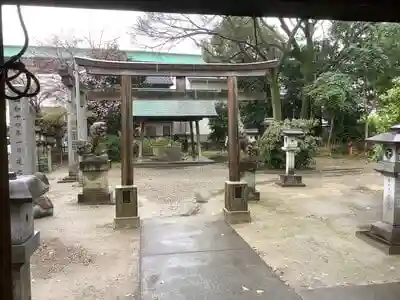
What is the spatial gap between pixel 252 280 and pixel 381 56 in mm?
12332

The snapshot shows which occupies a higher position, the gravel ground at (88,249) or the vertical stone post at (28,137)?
the vertical stone post at (28,137)

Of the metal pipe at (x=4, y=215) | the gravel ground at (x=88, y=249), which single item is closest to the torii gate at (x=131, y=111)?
the gravel ground at (x=88, y=249)

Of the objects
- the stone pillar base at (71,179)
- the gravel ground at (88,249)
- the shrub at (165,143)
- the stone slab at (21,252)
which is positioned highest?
the stone slab at (21,252)

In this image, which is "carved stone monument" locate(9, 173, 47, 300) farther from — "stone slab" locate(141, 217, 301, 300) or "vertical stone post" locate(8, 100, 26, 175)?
"vertical stone post" locate(8, 100, 26, 175)

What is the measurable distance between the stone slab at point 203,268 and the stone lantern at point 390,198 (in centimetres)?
182

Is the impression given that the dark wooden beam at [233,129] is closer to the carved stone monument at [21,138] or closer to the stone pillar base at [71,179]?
the carved stone monument at [21,138]

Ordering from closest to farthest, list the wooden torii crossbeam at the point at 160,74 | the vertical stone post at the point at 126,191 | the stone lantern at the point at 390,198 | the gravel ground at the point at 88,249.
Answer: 1. the gravel ground at the point at 88,249
2. the stone lantern at the point at 390,198
3. the wooden torii crossbeam at the point at 160,74
4. the vertical stone post at the point at 126,191

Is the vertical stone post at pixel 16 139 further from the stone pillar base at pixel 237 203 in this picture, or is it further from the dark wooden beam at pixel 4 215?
the dark wooden beam at pixel 4 215

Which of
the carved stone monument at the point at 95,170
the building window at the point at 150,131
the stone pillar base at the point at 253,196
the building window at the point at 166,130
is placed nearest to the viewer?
the stone pillar base at the point at 253,196

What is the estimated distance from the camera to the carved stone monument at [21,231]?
200 centimetres

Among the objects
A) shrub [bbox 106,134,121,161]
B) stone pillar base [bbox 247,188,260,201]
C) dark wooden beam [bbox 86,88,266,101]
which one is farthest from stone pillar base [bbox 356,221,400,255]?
shrub [bbox 106,134,121,161]

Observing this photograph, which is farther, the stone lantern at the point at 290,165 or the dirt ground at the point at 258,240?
the stone lantern at the point at 290,165

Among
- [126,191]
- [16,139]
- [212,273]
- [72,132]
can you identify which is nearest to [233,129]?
[126,191]

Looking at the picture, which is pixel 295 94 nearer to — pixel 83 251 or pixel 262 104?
pixel 262 104
